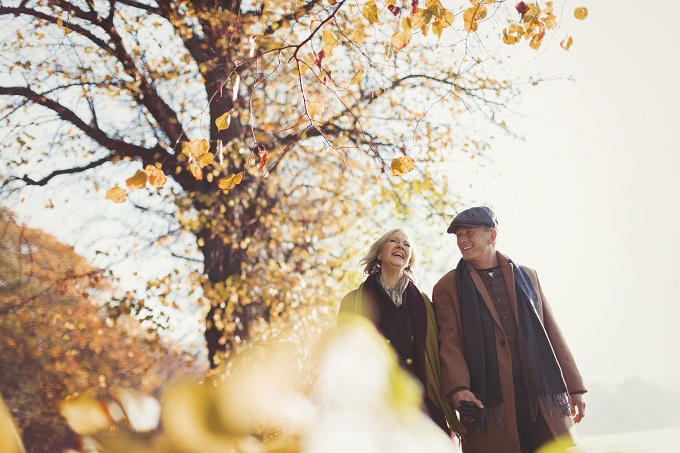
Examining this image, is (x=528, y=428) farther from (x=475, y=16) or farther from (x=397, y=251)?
(x=475, y=16)

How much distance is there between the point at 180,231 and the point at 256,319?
1.80 m

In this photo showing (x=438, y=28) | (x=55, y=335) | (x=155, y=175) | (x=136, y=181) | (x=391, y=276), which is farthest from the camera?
(x=55, y=335)

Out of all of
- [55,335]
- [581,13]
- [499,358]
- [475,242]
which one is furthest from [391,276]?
[55,335]

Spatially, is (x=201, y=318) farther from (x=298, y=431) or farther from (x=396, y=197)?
(x=298, y=431)

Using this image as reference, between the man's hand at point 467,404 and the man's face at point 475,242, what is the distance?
2.51 feet

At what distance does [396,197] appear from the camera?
8.57 metres

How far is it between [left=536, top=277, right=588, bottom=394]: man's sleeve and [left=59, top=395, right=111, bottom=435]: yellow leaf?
3413 millimetres

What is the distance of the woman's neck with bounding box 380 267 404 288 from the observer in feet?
12.3

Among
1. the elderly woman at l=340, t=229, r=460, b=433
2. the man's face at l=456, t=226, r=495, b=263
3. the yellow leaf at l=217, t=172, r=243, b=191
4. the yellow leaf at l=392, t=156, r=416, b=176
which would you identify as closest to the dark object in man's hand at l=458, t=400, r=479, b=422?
the elderly woman at l=340, t=229, r=460, b=433

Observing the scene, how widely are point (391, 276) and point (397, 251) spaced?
0.16 metres

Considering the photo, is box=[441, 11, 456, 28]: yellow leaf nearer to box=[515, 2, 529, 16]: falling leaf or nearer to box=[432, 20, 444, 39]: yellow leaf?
box=[432, 20, 444, 39]: yellow leaf

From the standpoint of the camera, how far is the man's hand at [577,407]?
3.41 meters

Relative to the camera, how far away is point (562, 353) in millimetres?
3479

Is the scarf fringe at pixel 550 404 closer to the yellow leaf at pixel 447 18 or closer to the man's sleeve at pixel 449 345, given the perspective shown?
the man's sleeve at pixel 449 345
